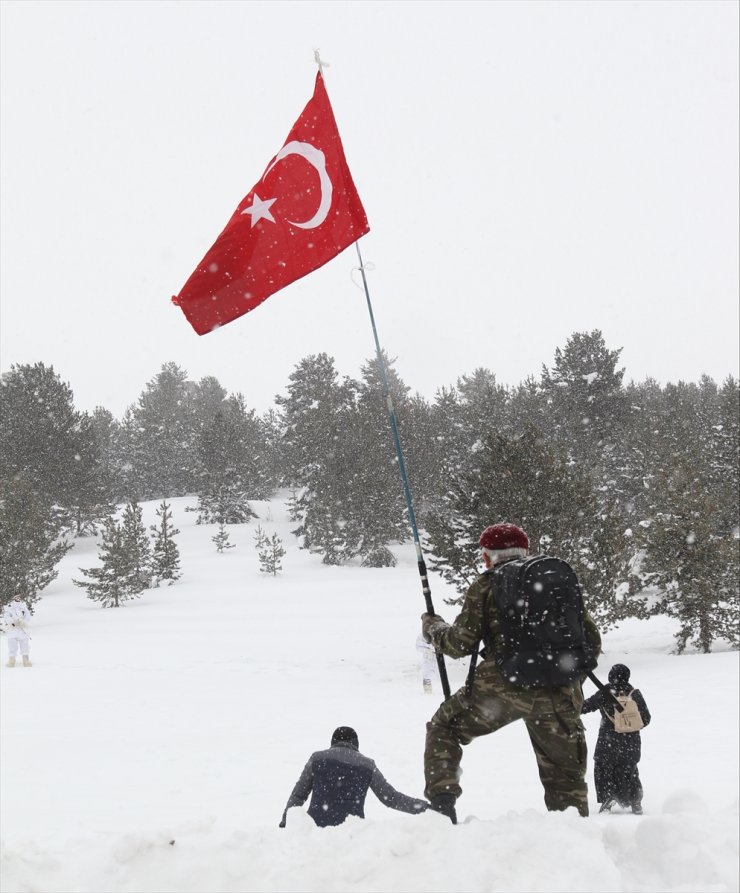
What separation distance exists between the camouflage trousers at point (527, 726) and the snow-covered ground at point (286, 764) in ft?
0.82

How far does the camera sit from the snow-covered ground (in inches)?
121

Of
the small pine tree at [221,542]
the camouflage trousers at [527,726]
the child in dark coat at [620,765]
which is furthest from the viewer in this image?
the small pine tree at [221,542]

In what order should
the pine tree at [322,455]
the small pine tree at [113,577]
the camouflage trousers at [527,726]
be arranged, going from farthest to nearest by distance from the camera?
1. the pine tree at [322,455]
2. the small pine tree at [113,577]
3. the camouflage trousers at [527,726]

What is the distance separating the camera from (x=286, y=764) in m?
9.25

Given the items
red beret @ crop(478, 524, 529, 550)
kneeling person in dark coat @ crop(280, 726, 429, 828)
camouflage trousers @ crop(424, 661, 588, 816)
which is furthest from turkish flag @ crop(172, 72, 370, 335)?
camouflage trousers @ crop(424, 661, 588, 816)

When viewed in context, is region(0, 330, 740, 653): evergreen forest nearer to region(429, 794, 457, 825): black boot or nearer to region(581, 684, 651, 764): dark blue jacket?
region(581, 684, 651, 764): dark blue jacket

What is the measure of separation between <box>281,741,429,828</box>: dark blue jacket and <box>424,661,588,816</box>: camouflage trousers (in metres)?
0.63

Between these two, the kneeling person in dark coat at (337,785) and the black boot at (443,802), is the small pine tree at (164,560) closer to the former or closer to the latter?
the kneeling person in dark coat at (337,785)

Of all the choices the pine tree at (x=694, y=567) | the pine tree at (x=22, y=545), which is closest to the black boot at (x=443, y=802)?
the pine tree at (x=694, y=567)

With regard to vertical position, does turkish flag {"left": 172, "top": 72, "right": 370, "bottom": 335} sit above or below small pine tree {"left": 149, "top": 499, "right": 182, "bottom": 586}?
above

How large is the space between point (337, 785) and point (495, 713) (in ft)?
4.24

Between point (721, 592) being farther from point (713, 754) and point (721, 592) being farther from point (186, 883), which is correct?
point (186, 883)

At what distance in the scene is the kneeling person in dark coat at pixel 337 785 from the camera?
4.24 metres

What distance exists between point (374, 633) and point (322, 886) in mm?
20594
